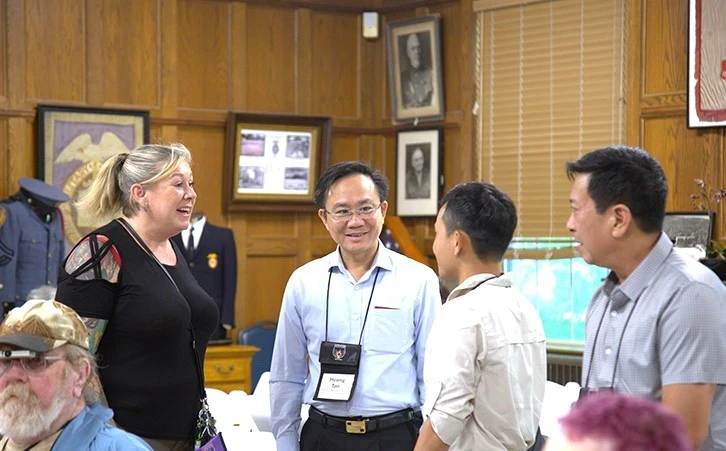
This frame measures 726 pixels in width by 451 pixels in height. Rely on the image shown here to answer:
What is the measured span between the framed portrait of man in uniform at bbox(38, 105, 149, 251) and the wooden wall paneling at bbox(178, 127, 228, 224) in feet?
1.37

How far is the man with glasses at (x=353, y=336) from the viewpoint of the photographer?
127 inches

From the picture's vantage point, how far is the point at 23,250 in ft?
23.2

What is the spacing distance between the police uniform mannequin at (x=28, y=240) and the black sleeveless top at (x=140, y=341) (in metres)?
4.22

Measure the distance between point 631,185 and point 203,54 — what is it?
6402 mm

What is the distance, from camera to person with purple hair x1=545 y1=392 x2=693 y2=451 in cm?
Result: 108

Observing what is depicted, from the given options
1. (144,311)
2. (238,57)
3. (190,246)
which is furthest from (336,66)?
(144,311)

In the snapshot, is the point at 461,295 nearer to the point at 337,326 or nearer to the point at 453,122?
the point at 337,326

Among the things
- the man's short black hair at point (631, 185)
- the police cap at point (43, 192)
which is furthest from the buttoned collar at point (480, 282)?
the police cap at point (43, 192)

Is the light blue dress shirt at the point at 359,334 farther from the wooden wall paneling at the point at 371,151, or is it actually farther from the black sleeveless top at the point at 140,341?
the wooden wall paneling at the point at 371,151

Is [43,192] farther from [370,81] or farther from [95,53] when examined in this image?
[370,81]

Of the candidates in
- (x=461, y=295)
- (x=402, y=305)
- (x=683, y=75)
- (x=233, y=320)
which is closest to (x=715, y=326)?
(x=461, y=295)

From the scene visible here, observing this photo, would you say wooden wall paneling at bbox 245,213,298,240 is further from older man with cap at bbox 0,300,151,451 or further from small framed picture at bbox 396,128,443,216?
older man with cap at bbox 0,300,151,451

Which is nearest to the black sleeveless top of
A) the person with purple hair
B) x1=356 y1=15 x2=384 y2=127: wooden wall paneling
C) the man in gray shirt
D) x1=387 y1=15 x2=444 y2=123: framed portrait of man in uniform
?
the man in gray shirt

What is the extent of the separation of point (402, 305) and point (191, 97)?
16.9 ft
